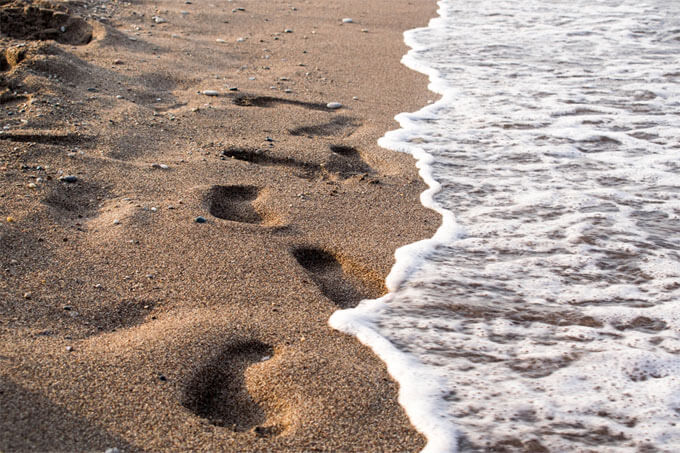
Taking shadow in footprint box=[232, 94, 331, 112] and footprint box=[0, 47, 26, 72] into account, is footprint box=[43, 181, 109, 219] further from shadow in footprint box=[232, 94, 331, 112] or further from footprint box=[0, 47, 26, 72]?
footprint box=[0, 47, 26, 72]

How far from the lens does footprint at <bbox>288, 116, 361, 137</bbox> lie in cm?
434

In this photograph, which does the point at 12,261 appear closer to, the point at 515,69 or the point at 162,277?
the point at 162,277

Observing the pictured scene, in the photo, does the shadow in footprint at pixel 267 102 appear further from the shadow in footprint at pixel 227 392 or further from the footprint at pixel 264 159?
the shadow in footprint at pixel 227 392

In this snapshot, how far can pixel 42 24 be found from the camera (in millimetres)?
5484

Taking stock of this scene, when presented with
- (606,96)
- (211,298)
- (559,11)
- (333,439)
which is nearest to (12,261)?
(211,298)

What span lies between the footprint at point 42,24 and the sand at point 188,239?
17mm

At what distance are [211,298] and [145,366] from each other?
0.46 m

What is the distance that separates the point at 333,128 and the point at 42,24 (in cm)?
285

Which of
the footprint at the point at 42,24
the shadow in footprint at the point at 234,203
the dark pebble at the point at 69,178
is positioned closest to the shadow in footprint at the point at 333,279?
the shadow in footprint at the point at 234,203

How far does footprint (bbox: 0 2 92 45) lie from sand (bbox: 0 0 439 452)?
0.02m

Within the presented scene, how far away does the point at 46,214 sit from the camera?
114 inches

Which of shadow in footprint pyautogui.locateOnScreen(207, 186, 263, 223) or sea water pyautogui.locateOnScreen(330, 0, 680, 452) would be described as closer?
sea water pyautogui.locateOnScreen(330, 0, 680, 452)

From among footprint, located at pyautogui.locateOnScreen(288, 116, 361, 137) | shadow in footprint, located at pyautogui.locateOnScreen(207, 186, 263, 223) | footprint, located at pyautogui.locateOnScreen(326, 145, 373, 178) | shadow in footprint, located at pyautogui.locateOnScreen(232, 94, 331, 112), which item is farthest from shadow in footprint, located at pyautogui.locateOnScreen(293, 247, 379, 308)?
shadow in footprint, located at pyautogui.locateOnScreen(232, 94, 331, 112)

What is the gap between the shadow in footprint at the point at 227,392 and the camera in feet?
6.61
